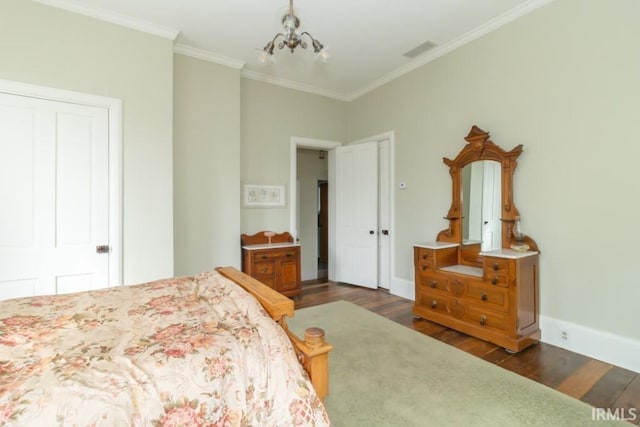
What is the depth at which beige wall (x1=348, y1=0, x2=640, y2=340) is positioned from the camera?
2395 mm

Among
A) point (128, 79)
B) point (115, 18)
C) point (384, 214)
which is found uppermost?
point (115, 18)

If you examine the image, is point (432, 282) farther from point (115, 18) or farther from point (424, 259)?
point (115, 18)

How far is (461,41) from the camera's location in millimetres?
3492

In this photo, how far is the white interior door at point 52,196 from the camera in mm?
2643

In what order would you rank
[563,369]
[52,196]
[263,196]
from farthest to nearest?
[263,196] → [52,196] → [563,369]

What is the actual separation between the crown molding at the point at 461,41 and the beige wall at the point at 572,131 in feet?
0.20

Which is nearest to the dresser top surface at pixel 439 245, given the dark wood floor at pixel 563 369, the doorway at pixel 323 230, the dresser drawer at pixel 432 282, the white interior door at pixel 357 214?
the dresser drawer at pixel 432 282

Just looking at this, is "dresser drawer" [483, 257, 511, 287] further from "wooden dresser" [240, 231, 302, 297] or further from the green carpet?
"wooden dresser" [240, 231, 302, 297]

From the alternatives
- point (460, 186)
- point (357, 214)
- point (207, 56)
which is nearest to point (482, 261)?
point (460, 186)

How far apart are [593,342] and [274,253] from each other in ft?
11.0

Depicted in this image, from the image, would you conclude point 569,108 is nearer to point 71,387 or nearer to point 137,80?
point 71,387

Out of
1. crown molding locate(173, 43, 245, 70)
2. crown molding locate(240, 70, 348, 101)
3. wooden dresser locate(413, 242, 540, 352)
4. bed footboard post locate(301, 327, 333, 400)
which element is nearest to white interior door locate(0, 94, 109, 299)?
crown molding locate(173, 43, 245, 70)

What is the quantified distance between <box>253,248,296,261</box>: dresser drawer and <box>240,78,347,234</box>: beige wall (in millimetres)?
488

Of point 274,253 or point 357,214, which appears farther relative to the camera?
point 357,214
